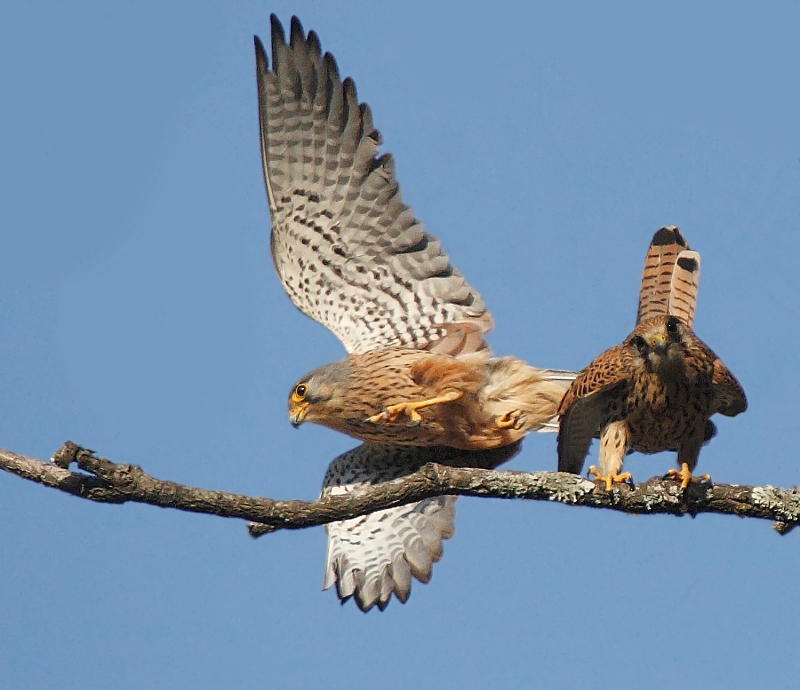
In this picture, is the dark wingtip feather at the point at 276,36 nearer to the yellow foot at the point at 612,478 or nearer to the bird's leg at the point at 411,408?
the bird's leg at the point at 411,408

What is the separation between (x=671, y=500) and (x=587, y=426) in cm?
85

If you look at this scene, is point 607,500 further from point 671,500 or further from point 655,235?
Result: point 655,235

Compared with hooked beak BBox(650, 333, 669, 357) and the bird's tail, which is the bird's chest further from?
the bird's tail

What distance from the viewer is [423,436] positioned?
648 centimetres

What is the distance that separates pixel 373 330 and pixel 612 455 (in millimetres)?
2670

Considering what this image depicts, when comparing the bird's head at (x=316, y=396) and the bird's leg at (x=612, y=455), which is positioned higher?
the bird's head at (x=316, y=396)

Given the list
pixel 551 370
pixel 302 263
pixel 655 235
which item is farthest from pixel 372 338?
pixel 655 235

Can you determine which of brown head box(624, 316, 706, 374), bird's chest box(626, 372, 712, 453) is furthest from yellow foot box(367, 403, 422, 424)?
brown head box(624, 316, 706, 374)

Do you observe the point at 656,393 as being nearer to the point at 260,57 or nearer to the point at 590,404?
the point at 590,404

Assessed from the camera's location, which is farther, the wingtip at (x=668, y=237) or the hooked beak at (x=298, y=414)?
the hooked beak at (x=298, y=414)

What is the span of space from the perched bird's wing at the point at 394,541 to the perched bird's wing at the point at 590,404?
172cm

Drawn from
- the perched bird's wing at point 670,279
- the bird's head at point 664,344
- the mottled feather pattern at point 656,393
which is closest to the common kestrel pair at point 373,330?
the perched bird's wing at point 670,279

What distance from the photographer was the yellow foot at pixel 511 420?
6.45 metres

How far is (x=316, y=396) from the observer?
255 inches
